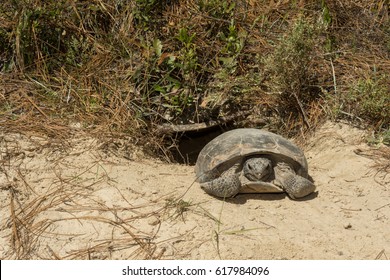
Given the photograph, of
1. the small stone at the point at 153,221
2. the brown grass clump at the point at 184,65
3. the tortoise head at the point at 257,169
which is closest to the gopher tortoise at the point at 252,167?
the tortoise head at the point at 257,169

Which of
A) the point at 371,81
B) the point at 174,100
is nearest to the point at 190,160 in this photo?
the point at 174,100

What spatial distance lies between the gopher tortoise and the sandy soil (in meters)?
0.09

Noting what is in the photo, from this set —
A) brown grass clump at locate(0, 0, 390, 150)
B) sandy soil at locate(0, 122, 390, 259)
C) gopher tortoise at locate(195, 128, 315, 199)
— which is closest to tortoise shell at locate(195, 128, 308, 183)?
gopher tortoise at locate(195, 128, 315, 199)

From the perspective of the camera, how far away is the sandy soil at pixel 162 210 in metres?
3.38

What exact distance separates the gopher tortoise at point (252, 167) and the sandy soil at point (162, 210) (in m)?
0.09

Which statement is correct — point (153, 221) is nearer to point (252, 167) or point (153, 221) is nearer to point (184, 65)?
point (252, 167)

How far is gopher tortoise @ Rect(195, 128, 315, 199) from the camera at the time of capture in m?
3.92

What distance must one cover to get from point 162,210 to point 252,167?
0.78 meters

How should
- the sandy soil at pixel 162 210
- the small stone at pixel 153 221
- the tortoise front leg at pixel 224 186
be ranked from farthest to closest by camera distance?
the tortoise front leg at pixel 224 186, the small stone at pixel 153 221, the sandy soil at pixel 162 210

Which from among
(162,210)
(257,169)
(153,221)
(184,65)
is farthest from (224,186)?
(184,65)

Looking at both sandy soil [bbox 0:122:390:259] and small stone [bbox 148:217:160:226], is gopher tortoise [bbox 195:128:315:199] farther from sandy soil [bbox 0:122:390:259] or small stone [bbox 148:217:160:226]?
small stone [bbox 148:217:160:226]

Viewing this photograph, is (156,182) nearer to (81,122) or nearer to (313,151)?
(81,122)

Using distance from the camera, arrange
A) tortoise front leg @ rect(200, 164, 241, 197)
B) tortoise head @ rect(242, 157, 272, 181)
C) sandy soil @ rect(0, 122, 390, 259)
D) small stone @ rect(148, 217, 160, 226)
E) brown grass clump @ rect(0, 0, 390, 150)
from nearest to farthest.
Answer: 1. sandy soil @ rect(0, 122, 390, 259)
2. small stone @ rect(148, 217, 160, 226)
3. tortoise front leg @ rect(200, 164, 241, 197)
4. tortoise head @ rect(242, 157, 272, 181)
5. brown grass clump @ rect(0, 0, 390, 150)

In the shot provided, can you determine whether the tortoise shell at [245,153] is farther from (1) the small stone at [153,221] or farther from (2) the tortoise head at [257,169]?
(1) the small stone at [153,221]
